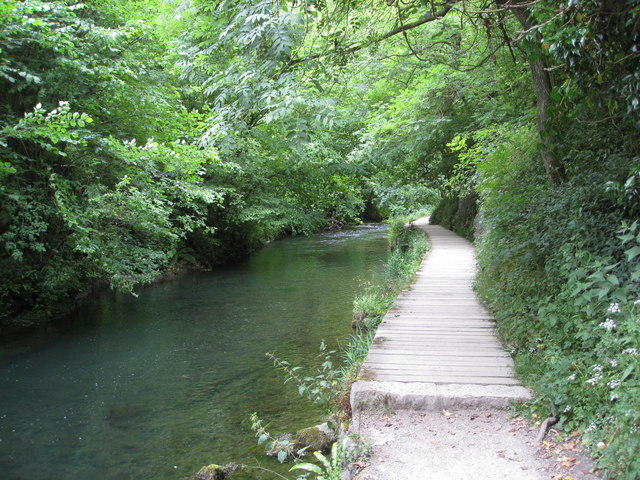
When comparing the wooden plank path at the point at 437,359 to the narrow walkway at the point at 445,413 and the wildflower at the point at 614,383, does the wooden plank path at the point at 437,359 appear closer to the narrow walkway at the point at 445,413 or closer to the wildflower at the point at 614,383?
the narrow walkway at the point at 445,413

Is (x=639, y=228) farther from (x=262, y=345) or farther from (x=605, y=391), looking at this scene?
(x=262, y=345)

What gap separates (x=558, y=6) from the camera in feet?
14.4

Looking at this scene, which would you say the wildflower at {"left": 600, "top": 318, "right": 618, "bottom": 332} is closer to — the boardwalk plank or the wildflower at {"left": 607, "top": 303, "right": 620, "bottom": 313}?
the wildflower at {"left": 607, "top": 303, "right": 620, "bottom": 313}

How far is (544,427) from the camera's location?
3.43 meters

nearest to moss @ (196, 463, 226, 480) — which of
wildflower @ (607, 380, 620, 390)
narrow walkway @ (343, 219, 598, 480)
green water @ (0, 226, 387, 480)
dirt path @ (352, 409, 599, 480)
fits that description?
green water @ (0, 226, 387, 480)

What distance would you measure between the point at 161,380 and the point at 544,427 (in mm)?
5846

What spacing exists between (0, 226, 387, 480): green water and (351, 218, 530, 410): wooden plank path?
62.2 inches

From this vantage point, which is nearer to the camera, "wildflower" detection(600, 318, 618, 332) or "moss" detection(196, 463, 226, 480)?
"wildflower" detection(600, 318, 618, 332)

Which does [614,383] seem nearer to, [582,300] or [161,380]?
[582,300]

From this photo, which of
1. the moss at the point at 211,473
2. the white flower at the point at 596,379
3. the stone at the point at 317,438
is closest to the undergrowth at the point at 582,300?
the white flower at the point at 596,379

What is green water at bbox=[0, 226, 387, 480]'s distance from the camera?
5495 mm

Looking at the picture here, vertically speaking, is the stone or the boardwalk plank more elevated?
the boardwalk plank

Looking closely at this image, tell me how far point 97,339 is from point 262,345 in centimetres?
339

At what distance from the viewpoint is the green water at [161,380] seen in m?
Answer: 5.49
